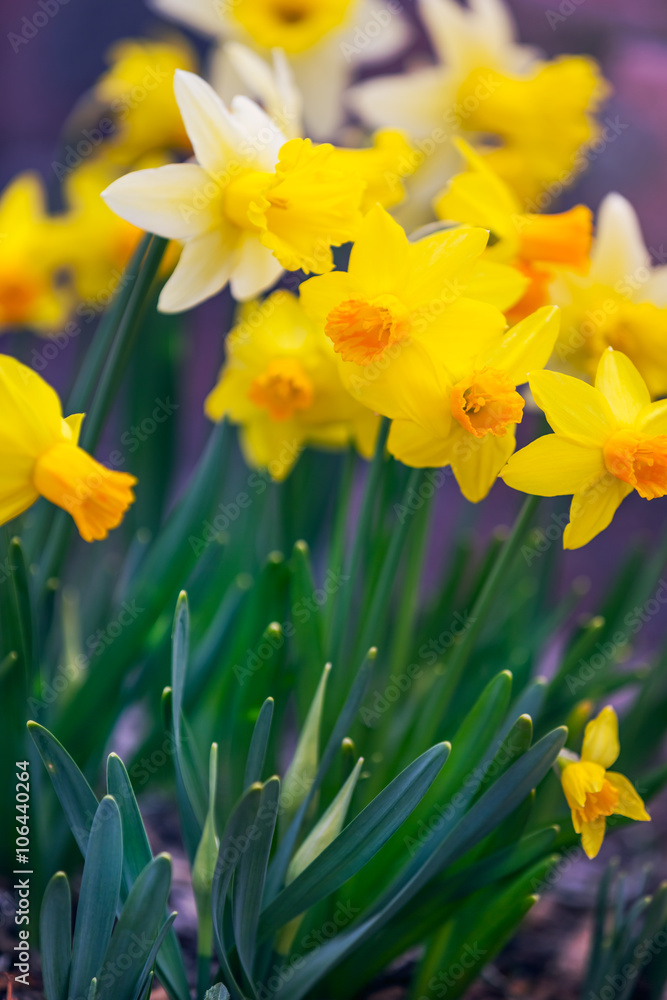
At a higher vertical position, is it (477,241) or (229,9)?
(229,9)

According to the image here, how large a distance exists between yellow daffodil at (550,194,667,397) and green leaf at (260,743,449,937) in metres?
0.44

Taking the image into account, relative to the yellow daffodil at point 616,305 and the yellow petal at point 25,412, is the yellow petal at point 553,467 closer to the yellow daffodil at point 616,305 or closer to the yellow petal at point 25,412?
the yellow daffodil at point 616,305

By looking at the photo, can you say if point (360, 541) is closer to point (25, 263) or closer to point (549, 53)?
point (25, 263)

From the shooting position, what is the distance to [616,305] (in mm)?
809

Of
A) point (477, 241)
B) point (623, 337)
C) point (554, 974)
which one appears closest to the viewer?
point (477, 241)

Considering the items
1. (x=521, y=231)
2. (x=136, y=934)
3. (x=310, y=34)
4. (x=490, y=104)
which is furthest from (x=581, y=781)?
(x=310, y=34)

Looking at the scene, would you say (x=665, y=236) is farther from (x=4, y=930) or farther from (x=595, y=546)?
(x=4, y=930)

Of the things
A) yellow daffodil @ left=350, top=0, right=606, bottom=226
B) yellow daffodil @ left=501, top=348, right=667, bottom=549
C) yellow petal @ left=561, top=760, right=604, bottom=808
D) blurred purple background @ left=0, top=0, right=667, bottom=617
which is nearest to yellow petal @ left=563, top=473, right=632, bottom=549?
yellow daffodil @ left=501, top=348, right=667, bottom=549

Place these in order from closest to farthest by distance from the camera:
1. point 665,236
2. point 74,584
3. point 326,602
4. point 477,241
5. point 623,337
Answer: point 477,241, point 623,337, point 326,602, point 74,584, point 665,236

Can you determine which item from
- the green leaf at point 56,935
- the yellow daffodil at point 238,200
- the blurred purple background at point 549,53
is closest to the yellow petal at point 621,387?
the yellow daffodil at point 238,200

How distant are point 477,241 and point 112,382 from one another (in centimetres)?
41

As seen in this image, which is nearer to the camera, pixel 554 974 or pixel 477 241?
pixel 477 241

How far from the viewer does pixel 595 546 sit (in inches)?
84.3

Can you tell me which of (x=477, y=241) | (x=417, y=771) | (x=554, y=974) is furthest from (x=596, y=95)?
(x=554, y=974)
